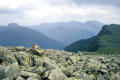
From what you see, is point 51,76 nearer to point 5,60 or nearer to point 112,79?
point 5,60

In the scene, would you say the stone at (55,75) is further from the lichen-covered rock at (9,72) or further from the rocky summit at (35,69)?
the lichen-covered rock at (9,72)

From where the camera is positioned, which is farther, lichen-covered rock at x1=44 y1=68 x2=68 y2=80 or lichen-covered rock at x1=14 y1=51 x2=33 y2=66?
lichen-covered rock at x1=14 y1=51 x2=33 y2=66

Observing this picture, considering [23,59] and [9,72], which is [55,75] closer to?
[9,72]

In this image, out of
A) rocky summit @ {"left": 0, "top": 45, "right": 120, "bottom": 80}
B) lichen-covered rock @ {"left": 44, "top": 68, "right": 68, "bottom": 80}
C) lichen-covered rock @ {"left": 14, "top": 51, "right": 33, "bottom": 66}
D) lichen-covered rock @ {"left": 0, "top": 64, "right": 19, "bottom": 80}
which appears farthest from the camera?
lichen-covered rock @ {"left": 14, "top": 51, "right": 33, "bottom": 66}

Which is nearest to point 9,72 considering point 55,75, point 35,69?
point 35,69

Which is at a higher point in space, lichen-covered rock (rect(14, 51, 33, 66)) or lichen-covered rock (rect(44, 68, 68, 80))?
lichen-covered rock (rect(14, 51, 33, 66))

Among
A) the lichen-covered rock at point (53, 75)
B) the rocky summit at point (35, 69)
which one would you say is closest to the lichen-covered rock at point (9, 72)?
the rocky summit at point (35, 69)

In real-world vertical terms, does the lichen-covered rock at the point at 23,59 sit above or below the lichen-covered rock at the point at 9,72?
above

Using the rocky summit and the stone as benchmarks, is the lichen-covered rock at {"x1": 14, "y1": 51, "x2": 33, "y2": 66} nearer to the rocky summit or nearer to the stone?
the rocky summit

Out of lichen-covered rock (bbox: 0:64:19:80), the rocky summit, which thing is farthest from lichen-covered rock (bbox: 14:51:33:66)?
lichen-covered rock (bbox: 0:64:19:80)

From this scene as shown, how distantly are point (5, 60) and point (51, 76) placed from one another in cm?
1119

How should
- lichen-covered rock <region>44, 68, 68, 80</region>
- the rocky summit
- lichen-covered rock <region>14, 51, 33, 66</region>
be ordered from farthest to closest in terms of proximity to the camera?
lichen-covered rock <region>14, 51, 33, 66</region>
lichen-covered rock <region>44, 68, 68, 80</region>
the rocky summit

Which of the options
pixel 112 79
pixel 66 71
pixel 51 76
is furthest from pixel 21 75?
pixel 112 79

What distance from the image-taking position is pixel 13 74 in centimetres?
2462
